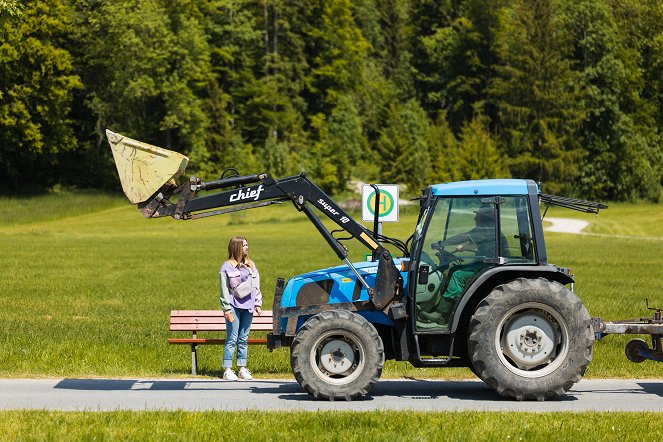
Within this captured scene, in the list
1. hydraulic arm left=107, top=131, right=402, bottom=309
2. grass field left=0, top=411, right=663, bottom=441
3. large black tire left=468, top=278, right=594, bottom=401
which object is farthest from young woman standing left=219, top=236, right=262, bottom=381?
large black tire left=468, top=278, right=594, bottom=401

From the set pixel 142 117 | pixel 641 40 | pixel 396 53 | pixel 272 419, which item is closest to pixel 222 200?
pixel 272 419

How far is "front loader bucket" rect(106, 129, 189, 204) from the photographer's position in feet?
41.8

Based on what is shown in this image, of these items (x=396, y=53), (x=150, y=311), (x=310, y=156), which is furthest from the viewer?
(x=396, y=53)

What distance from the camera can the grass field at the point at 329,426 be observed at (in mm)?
10543

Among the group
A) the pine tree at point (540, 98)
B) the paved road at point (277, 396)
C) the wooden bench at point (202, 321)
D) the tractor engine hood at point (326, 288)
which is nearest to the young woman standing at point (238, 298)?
the paved road at point (277, 396)

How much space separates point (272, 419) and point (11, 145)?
251ft

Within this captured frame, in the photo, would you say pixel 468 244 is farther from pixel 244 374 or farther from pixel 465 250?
pixel 244 374

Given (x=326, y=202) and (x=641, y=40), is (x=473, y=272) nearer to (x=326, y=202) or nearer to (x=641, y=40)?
(x=326, y=202)

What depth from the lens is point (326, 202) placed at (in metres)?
13.2

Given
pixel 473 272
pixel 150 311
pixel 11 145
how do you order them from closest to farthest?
pixel 473 272 → pixel 150 311 → pixel 11 145

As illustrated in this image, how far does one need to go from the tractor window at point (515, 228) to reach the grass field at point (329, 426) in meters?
1.95

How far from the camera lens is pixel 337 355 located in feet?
42.2

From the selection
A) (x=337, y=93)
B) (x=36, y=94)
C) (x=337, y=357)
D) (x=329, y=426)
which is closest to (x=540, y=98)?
(x=337, y=93)

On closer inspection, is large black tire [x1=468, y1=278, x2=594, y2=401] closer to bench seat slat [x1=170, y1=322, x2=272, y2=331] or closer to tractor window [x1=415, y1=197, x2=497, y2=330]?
tractor window [x1=415, y1=197, x2=497, y2=330]
